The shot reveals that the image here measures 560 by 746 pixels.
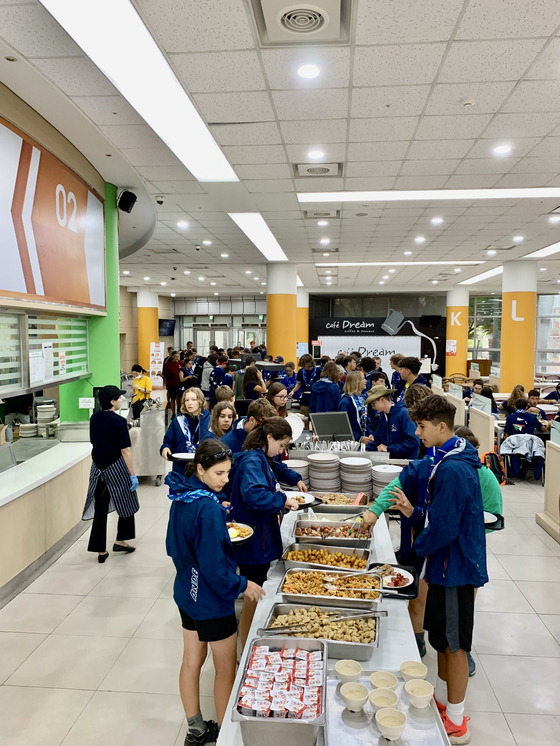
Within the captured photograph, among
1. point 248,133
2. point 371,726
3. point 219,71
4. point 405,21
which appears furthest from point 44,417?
point 371,726

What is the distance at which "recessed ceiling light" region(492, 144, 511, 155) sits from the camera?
18.1ft

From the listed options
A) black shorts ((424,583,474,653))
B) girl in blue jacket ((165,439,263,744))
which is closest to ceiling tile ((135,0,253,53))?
girl in blue jacket ((165,439,263,744))

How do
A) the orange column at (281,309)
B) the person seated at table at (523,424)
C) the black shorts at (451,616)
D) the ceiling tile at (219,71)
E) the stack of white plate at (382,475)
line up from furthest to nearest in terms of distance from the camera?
the orange column at (281,309) < the person seated at table at (523,424) < the stack of white plate at (382,475) < the ceiling tile at (219,71) < the black shorts at (451,616)

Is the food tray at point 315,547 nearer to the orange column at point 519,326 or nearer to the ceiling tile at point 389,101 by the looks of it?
the ceiling tile at point 389,101

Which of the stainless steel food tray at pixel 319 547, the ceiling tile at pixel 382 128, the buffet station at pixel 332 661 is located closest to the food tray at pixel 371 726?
the buffet station at pixel 332 661

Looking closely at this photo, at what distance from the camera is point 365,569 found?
2.84 metres

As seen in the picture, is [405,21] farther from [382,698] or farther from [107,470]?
[107,470]

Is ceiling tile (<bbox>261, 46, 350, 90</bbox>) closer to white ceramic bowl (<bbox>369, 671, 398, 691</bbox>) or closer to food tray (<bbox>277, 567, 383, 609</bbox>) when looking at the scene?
food tray (<bbox>277, 567, 383, 609</bbox>)

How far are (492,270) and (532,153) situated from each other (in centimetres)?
1146

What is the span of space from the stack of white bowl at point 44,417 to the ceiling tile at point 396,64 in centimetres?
489

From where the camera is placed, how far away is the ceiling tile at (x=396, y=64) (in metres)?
3.61

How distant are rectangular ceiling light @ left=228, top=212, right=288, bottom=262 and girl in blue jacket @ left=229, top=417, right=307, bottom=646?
20.7 ft

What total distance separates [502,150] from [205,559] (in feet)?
17.2

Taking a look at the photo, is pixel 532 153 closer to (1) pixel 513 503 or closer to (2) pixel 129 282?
(1) pixel 513 503
